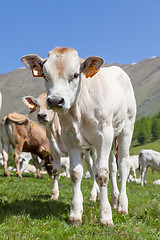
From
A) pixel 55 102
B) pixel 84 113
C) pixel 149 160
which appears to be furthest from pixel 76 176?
pixel 149 160

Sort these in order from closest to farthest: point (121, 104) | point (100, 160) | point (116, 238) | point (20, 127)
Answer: point (116, 238) → point (100, 160) → point (121, 104) → point (20, 127)

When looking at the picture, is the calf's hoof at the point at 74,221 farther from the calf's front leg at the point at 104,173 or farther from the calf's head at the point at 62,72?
the calf's head at the point at 62,72

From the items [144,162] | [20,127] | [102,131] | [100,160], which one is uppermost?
[102,131]

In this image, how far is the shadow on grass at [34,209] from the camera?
5773mm

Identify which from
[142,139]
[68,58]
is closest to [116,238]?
[68,58]

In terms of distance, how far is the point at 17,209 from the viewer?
6215mm

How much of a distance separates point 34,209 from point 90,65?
340 centimetres

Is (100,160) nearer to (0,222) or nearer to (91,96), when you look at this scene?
(91,96)

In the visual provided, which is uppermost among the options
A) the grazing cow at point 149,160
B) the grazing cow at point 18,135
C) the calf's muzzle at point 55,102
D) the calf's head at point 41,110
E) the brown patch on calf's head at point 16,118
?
the calf's muzzle at point 55,102

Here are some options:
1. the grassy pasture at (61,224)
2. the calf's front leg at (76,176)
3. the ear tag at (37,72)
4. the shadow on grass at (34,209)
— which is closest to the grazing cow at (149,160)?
the grassy pasture at (61,224)

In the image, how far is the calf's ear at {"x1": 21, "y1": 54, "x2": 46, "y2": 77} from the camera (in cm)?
550

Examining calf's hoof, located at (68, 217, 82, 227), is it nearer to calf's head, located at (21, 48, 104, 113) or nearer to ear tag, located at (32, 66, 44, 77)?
calf's head, located at (21, 48, 104, 113)

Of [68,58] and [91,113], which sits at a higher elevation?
[68,58]

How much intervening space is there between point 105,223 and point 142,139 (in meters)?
104
